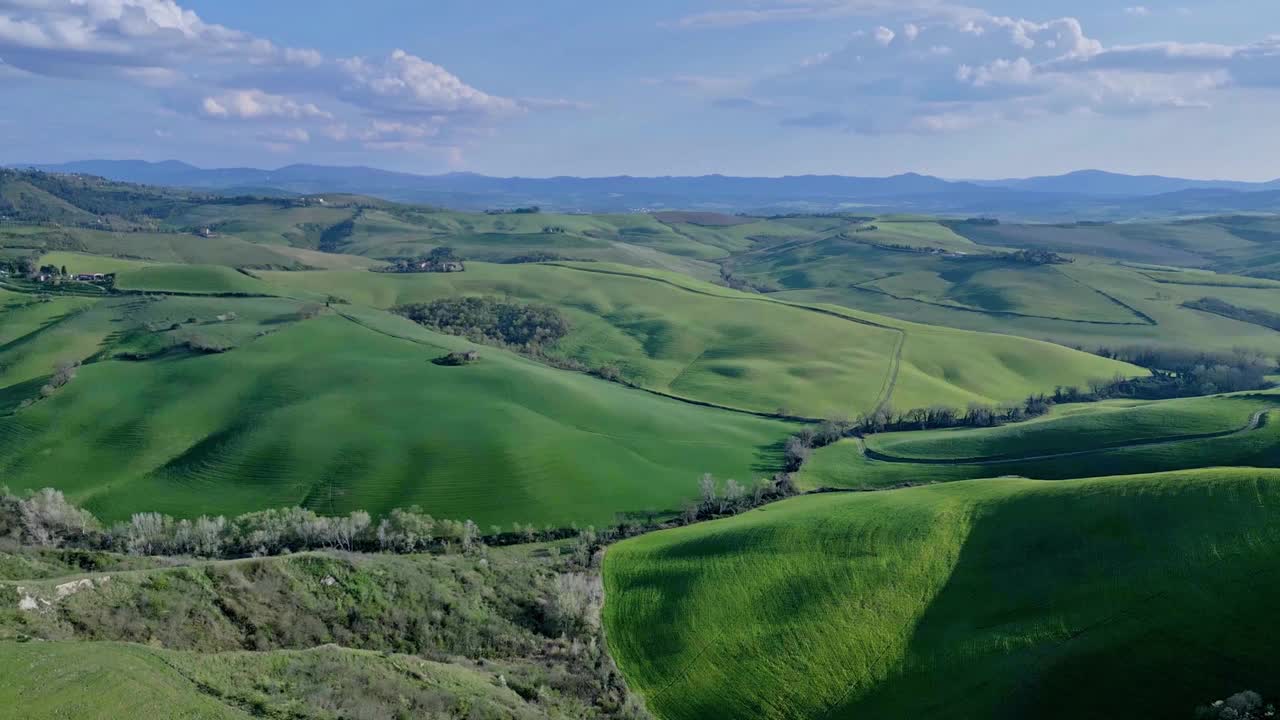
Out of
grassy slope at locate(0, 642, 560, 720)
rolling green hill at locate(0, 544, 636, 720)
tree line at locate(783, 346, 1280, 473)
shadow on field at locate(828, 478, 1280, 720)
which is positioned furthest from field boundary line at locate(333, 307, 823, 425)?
grassy slope at locate(0, 642, 560, 720)

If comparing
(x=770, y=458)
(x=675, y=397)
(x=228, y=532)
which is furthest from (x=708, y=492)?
(x=228, y=532)

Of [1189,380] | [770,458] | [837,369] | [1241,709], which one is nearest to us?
[1241,709]

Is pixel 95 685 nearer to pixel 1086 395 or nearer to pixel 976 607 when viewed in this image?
pixel 976 607

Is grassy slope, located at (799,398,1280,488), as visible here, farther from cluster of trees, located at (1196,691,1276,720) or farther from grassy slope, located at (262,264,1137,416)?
cluster of trees, located at (1196,691,1276,720)

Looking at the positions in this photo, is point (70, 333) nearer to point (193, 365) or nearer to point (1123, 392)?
point (193, 365)

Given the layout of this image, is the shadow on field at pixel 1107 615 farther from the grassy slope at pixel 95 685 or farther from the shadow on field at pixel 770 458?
the shadow on field at pixel 770 458

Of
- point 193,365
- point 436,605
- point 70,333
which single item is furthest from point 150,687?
point 70,333
